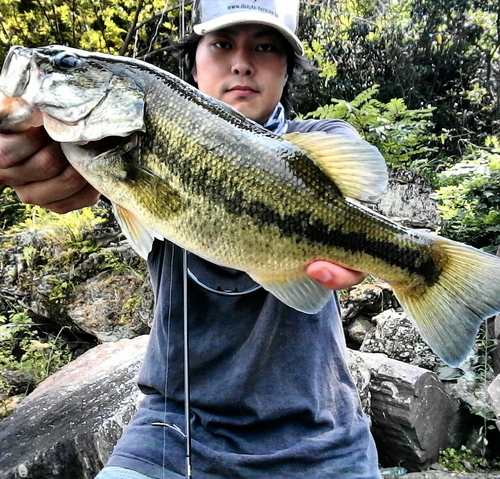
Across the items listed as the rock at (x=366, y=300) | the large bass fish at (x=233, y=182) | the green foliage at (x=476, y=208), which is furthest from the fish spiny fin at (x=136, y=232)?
the green foliage at (x=476, y=208)

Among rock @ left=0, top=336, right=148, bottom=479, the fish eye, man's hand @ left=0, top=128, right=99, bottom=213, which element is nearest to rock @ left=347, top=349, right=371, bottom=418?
rock @ left=0, top=336, right=148, bottom=479

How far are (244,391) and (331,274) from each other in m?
0.73

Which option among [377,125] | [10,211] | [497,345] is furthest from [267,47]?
[10,211]

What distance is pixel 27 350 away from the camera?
20.1 feet

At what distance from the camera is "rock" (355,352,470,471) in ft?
13.6

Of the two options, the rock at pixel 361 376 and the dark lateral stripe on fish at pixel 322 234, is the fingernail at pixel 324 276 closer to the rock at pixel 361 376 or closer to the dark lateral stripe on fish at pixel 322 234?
the dark lateral stripe on fish at pixel 322 234

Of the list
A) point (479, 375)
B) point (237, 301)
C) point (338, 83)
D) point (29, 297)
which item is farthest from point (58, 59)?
point (338, 83)

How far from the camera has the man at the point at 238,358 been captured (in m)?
2.00

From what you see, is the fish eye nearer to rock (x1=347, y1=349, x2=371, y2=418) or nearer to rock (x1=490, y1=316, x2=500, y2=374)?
rock (x1=347, y1=349, x2=371, y2=418)

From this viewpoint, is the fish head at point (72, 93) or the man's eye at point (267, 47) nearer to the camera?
the fish head at point (72, 93)

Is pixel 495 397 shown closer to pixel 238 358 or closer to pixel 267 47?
pixel 238 358

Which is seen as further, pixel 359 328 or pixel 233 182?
pixel 359 328

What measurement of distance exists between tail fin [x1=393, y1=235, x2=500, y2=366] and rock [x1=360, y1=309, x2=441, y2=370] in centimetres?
340

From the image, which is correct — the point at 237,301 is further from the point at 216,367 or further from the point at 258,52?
the point at 258,52
